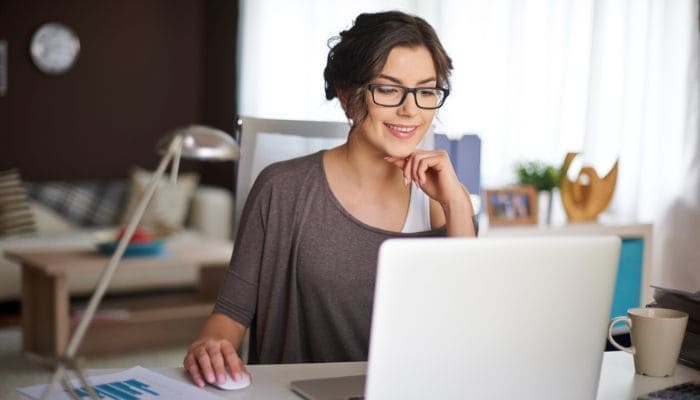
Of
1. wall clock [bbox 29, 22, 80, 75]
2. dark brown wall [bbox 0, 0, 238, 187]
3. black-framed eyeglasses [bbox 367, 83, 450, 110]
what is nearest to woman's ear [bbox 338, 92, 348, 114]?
black-framed eyeglasses [bbox 367, 83, 450, 110]

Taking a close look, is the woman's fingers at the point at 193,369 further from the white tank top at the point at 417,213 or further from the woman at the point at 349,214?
the white tank top at the point at 417,213

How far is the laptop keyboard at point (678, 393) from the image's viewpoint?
1.29 metres

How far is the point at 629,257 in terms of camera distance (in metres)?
3.52

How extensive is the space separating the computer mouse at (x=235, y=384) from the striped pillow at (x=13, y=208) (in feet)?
14.1

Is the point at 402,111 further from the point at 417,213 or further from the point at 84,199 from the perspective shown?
the point at 84,199

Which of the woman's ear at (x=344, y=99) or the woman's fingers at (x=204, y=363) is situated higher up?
the woman's ear at (x=344, y=99)

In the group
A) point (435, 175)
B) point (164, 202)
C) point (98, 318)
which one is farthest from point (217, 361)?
point (164, 202)

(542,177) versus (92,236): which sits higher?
(542,177)

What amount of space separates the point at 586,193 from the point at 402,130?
199cm

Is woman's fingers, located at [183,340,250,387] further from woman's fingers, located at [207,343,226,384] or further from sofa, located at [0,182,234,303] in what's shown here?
sofa, located at [0,182,234,303]

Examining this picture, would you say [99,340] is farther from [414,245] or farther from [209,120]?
[414,245]

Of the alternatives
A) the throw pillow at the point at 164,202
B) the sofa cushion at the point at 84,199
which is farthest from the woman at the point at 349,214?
the sofa cushion at the point at 84,199

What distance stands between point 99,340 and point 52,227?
1627 mm

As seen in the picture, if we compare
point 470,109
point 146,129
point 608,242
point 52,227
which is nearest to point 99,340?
→ point 52,227
